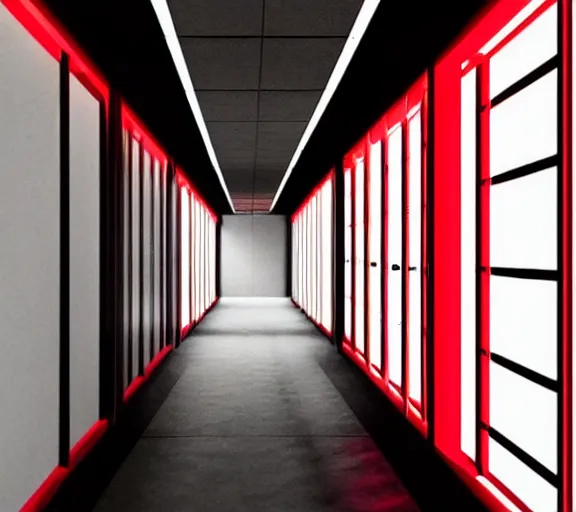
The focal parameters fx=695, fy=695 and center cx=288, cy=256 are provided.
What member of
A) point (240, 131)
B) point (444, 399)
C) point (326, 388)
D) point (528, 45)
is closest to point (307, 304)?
point (240, 131)

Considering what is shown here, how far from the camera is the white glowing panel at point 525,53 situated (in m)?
2.75

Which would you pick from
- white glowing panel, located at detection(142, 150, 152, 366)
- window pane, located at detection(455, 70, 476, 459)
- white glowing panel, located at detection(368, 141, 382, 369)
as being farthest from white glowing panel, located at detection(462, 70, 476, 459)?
white glowing panel, located at detection(142, 150, 152, 366)

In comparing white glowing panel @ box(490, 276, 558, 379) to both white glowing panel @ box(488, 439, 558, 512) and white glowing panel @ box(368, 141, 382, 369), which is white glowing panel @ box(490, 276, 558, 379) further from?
white glowing panel @ box(368, 141, 382, 369)

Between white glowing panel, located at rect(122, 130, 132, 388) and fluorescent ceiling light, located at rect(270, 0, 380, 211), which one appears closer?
fluorescent ceiling light, located at rect(270, 0, 380, 211)

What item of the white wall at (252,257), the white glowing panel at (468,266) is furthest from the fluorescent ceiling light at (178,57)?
the white wall at (252,257)

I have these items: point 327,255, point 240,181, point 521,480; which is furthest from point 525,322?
point 240,181

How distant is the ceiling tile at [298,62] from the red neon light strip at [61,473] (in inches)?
111

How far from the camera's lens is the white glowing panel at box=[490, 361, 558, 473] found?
2744 millimetres

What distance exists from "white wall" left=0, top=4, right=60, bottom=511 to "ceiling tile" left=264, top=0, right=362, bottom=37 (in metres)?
1.44

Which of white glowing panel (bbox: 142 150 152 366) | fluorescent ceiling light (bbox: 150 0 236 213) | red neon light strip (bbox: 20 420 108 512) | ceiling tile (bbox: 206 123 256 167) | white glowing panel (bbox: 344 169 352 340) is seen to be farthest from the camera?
white glowing panel (bbox: 344 169 352 340)

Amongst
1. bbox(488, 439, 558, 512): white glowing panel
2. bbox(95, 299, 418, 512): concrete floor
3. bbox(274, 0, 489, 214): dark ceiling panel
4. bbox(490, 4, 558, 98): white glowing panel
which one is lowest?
bbox(95, 299, 418, 512): concrete floor

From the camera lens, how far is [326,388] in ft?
21.5

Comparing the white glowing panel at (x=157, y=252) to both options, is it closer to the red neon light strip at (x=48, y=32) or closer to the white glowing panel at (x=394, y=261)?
the white glowing panel at (x=394, y=261)

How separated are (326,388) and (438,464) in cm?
286
